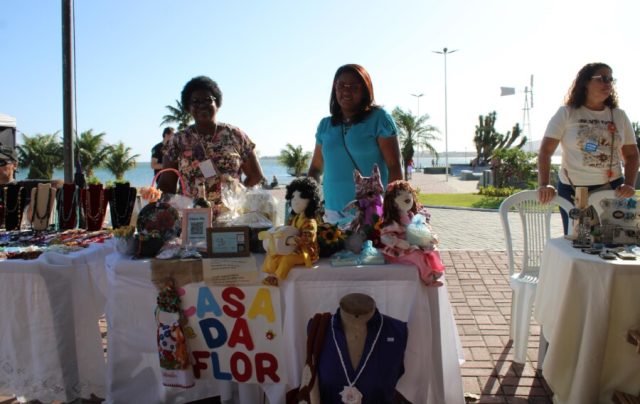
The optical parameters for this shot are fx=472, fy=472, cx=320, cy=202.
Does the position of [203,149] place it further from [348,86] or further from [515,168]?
[515,168]

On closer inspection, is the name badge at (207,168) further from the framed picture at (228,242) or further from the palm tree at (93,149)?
the palm tree at (93,149)

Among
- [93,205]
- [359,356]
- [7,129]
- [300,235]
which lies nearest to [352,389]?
[359,356]

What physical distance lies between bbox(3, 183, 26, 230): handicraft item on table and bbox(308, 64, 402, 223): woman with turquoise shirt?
2.10 metres

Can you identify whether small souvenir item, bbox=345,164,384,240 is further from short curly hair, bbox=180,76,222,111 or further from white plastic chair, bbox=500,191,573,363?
white plastic chair, bbox=500,191,573,363

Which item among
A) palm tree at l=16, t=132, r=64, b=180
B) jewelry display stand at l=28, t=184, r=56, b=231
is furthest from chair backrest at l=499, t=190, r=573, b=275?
palm tree at l=16, t=132, r=64, b=180

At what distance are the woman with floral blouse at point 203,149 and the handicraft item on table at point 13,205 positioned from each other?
113 centimetres

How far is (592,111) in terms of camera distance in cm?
309

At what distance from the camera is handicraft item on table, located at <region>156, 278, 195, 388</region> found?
2.19m

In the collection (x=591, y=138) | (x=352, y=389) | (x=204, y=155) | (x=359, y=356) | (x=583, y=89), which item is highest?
(x=583, y=89)

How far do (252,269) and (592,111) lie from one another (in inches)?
97.1

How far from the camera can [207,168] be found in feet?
9.03

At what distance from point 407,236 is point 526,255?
5.33 ft

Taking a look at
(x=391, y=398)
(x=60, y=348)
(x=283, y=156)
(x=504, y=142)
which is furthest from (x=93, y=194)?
(x=504, y=142)

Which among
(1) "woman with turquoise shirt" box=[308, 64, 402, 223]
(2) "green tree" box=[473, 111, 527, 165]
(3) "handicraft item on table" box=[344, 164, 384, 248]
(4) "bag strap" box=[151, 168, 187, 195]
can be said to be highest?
(2) "green tree" box=[473, 111, 527, 165]
